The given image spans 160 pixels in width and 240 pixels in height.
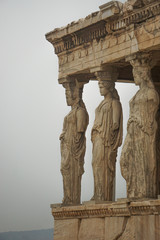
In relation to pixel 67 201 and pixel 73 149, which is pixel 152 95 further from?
pixel 67 201

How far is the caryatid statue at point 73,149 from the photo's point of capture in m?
27.2

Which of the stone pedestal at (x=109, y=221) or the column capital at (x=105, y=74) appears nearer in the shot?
the stone pedestal at (x=109, y=221)

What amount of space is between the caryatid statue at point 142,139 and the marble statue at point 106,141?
1.19 metres

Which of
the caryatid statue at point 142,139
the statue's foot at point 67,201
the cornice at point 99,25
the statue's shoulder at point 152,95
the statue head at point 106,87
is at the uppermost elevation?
the cornice at point 99,25

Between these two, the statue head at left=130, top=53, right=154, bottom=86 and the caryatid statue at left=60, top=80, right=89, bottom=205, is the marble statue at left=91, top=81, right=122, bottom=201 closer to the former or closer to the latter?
the caryatid statue at left=60, top=80, right=89, bottom=205

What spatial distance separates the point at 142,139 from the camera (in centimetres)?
2438

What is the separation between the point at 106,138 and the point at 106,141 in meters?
0.07

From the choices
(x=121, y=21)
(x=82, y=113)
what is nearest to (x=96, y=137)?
(x=82, y=113)

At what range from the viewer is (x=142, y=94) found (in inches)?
963

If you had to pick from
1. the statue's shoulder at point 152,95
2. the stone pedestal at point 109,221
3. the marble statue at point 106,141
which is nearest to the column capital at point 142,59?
the statue's shoulder at point 152,95

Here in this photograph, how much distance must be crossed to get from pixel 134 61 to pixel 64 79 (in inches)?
127

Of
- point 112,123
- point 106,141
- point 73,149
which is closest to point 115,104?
point 112,123

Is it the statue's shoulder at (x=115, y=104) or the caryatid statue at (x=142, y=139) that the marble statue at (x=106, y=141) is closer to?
the statue's shoulder at (x=115, y=104)

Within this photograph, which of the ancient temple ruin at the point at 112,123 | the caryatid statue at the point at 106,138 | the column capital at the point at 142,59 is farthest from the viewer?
the caryatid statue at the point at 106,138
